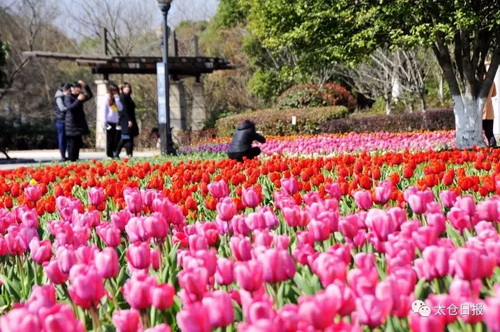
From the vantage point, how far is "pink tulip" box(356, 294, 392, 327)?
5.14 feet

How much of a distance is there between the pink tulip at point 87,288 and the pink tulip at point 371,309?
737 mm

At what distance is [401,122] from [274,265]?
21052 millimetres

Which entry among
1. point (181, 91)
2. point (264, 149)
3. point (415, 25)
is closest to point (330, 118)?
point (181, 91)

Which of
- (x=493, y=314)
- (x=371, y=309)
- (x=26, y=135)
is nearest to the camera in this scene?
(x=493, y=314)

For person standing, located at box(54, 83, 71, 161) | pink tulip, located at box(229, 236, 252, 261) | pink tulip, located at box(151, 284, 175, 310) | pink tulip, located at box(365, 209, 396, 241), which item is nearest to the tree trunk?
person standing, located at box(54, 83, 71, 161)

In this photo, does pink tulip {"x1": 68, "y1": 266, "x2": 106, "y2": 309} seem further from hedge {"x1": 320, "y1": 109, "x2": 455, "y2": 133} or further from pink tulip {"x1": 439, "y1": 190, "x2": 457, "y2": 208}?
hedge {"x1": 320, "y1": 109, "x2": 455, "y2": 133}

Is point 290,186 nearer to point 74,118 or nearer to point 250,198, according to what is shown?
point 250,198

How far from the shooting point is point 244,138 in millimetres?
10281

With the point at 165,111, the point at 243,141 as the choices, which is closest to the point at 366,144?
the point at 165,111

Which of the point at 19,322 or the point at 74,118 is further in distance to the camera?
the point at 74,118

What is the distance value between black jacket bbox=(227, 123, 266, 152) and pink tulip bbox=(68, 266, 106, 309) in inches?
327

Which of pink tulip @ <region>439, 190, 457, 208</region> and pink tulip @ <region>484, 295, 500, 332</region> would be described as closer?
pink tulip @ <region>484, 295, 500, 332</region>
